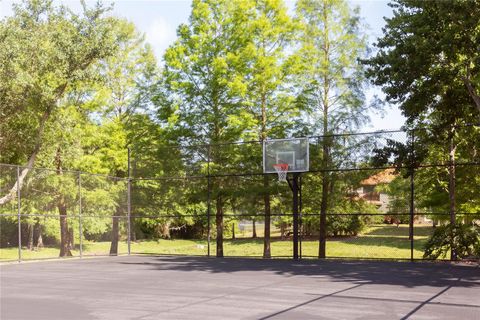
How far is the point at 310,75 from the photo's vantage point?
24781mm

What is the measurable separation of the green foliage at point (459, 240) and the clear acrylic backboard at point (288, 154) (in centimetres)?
487

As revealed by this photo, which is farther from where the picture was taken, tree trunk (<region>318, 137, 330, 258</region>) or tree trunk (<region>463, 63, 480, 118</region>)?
tree trunk (<region>318, 137, 330, 258</region>)

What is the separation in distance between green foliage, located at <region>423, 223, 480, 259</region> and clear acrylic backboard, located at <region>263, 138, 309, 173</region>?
487cm

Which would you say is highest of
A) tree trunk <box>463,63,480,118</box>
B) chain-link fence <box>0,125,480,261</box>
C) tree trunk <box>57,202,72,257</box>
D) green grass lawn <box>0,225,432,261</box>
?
tree trunk <box>463,63,480,118</box>

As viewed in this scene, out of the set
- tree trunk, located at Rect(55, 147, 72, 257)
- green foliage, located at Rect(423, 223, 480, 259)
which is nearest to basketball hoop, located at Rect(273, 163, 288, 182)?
green foliage, located at Rect(423, 223, 480, 259)

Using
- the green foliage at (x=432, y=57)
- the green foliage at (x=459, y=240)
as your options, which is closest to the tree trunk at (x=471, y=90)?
the green foliage at (x=432, y=57)

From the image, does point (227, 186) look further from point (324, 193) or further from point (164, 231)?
point (164, 231)

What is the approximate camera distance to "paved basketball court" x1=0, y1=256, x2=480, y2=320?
7.62 m

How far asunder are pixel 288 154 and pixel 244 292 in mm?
9068

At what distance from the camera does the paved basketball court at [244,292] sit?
25.0 ft

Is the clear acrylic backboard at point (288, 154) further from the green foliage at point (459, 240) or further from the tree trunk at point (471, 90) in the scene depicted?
the tree trunk at point (471, 90)

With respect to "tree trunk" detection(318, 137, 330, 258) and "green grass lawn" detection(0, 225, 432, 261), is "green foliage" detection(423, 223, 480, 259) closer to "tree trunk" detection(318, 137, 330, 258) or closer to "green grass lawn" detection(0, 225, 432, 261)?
"tree trunk" detection(318, 137, 330, 258)

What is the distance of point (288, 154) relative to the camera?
18.3 metres

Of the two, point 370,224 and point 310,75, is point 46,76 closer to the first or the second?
point 310,75
